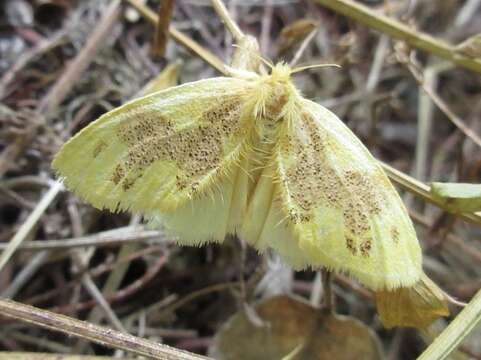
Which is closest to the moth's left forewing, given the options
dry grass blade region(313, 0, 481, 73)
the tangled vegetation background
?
the tangled vegetation background

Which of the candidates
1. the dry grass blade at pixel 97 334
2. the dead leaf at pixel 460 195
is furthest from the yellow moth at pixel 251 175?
the dry grass blade at pixel 97 334

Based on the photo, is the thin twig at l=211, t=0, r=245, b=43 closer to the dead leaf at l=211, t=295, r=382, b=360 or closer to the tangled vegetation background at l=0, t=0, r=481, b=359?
the tangled vegetation background at l=0, t=0, r=481, b=359

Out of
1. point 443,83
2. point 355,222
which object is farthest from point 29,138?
point 443,83

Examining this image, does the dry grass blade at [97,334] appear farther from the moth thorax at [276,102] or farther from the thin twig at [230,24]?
the thin twig at [230,24]

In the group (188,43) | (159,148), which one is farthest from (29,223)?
(188,43)

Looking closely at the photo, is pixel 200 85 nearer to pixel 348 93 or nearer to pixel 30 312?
pixel 30 312
